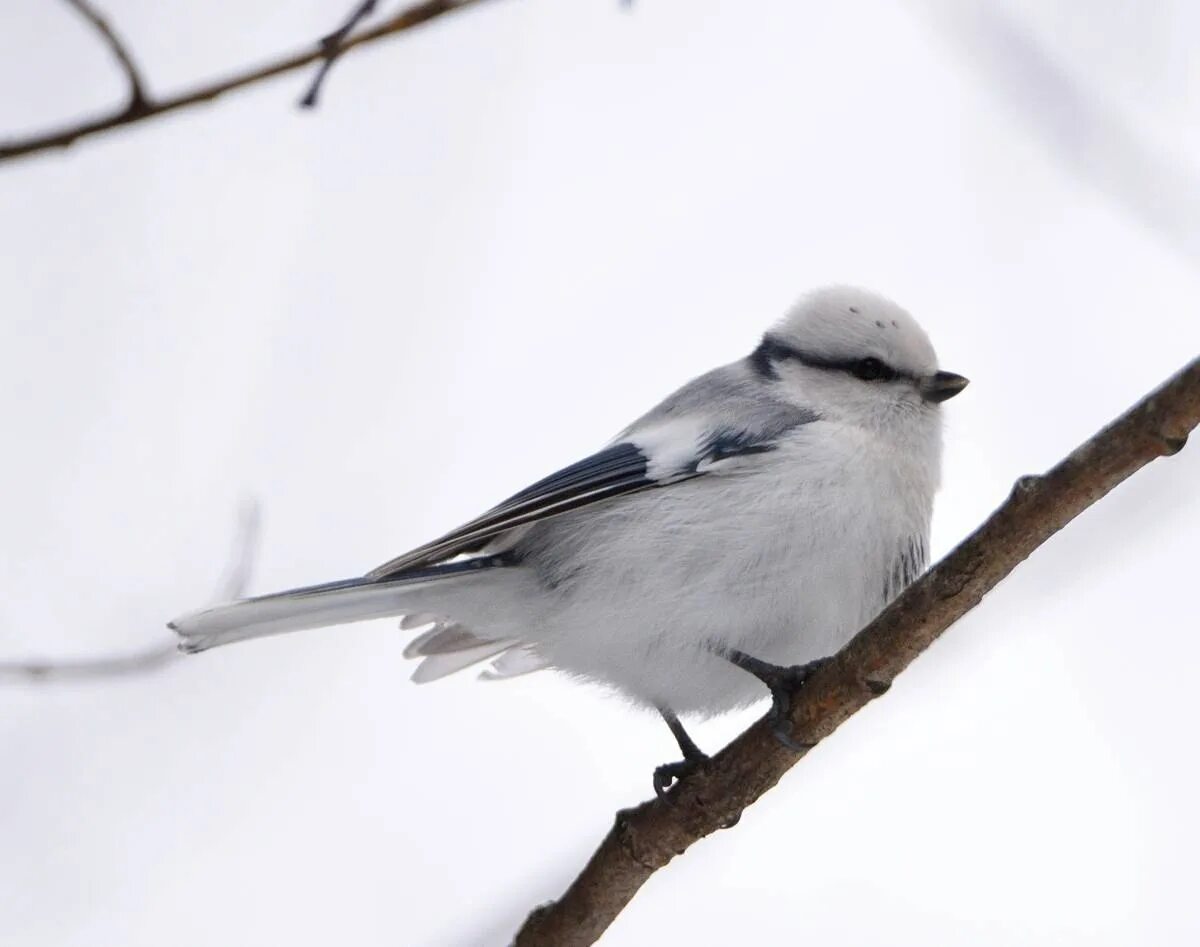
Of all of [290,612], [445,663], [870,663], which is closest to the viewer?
[870,663]

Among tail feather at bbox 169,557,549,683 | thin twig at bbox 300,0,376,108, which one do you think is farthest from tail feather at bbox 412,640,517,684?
thin twig at bbox 300,0,376,108

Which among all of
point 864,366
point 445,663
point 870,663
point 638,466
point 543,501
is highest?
point 864,366

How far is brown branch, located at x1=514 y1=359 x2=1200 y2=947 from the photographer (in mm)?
1650

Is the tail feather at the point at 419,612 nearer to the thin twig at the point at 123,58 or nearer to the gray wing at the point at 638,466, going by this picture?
the gray wing at the point at 638,466

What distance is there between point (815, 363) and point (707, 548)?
25.1 inches

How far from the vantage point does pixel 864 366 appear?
9.48 feet

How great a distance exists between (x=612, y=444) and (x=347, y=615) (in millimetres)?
686

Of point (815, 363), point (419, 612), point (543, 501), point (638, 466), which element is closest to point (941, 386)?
point (815, 363)

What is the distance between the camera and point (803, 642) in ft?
8.43

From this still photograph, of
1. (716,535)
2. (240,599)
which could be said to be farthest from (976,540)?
(240,599)

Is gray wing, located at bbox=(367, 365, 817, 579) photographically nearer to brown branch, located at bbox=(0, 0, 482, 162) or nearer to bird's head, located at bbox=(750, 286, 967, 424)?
bird's head, located at bbox=(750, 286, 967, 424)

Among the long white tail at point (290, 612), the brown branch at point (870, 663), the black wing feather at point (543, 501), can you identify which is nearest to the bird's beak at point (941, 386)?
the black wing feather at point (543, 501)

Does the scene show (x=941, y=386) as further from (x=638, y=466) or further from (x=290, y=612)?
(x=290, y=612)

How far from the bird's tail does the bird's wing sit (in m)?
0.04
